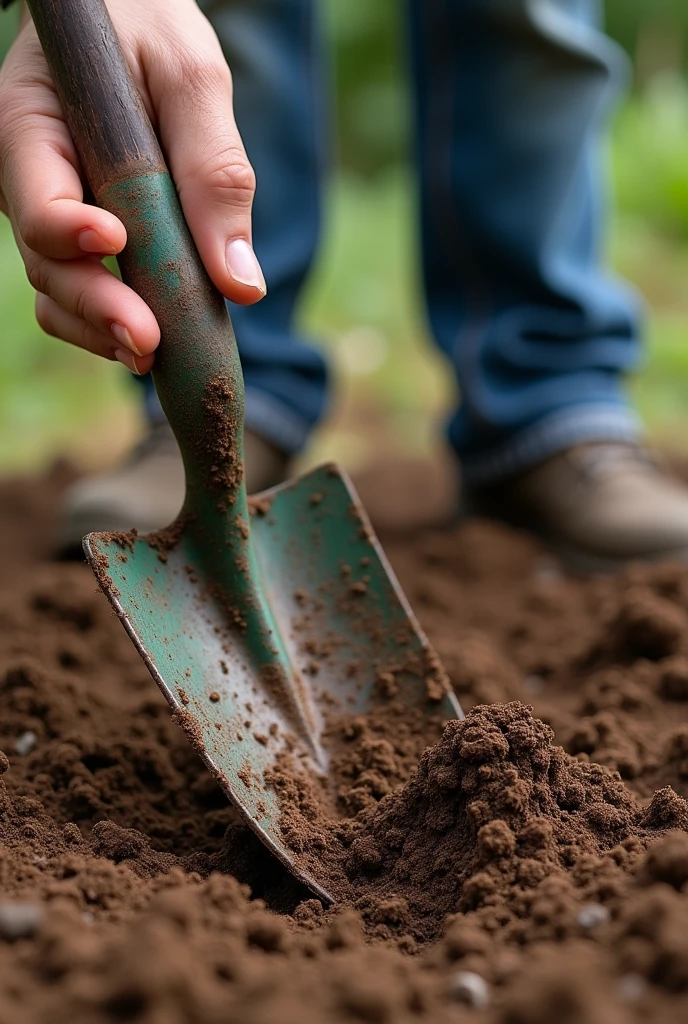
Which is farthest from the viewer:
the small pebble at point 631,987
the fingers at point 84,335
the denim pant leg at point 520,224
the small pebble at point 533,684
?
the denim pant leg at point 520,224

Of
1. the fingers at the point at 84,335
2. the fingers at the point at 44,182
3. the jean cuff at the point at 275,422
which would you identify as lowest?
the jean cuff at the point at 275,422

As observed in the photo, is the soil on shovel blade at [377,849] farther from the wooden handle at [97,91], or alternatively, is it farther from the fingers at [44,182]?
the wooden handle at [97,91]

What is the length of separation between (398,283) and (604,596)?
2.51m

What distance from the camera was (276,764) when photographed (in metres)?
1.42

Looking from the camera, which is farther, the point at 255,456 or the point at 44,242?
the point at 255,456

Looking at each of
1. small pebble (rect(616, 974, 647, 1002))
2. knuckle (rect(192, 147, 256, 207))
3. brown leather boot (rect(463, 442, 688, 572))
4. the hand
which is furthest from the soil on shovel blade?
knuckle (rect(192, 147, 256, 207))

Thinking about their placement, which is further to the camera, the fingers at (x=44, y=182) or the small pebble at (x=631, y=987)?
the fingers at (x=44, y=182)

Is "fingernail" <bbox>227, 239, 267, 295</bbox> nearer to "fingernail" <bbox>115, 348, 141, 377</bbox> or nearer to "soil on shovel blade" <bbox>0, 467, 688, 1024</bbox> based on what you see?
"fingernail" <bbox>115, 348, 141, 377</bbox>

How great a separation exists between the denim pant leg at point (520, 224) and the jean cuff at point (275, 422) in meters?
0.37

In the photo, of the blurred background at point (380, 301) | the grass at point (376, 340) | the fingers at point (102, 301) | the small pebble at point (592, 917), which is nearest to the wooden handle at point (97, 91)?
the fingers at point (102, 301)

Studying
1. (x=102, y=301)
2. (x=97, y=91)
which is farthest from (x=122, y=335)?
(x=97, y=91)

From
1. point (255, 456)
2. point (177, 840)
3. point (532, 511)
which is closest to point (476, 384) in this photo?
point (532, 511)

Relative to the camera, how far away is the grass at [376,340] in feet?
11.4

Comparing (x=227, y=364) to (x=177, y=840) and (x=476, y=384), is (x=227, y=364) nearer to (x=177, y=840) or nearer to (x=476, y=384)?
(x=177, y=840)
